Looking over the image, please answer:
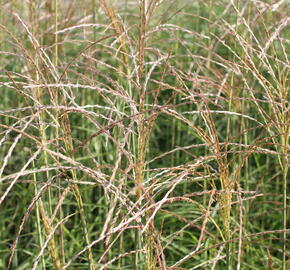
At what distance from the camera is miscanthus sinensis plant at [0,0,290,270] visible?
1.56 metres

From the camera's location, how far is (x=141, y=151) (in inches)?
62.8

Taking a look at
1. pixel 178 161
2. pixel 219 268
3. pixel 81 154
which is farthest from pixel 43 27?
pixel 219 268

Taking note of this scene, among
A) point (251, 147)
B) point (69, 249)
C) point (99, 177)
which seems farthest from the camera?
point (69, 249)

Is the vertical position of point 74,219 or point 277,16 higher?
point 277,16

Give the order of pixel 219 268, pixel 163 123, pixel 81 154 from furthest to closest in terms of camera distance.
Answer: pixel 163 123 → pixel 81 154 → pixel 219 268

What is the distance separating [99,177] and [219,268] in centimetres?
139

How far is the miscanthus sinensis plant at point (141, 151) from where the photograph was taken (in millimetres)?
1563

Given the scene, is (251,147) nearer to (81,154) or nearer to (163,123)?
(81,154)

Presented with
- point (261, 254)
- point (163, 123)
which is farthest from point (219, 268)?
point (163, 123)

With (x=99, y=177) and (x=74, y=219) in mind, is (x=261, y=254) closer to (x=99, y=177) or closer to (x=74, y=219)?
(x=74, y=219)

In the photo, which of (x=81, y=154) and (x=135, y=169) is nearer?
(x=135, y=169)

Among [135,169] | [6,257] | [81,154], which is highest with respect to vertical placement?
[135,169]

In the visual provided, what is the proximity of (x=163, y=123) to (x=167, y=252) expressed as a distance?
3.98 ft

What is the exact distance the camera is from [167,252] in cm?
309
